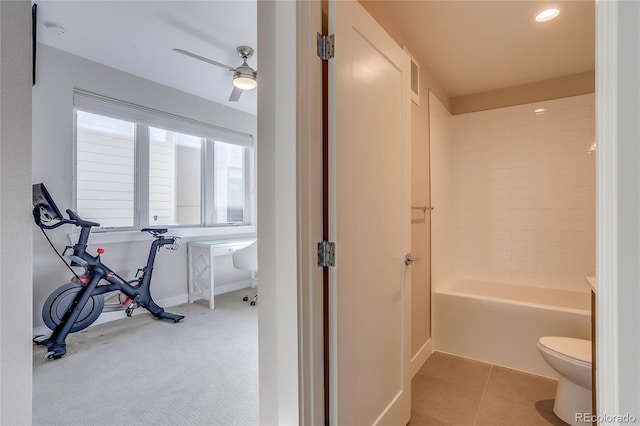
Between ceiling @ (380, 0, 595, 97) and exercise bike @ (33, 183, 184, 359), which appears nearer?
ceiling @ (380, 0, 595, 97)

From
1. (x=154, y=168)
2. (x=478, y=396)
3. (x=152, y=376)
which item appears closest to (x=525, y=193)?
(x=478, y=396)

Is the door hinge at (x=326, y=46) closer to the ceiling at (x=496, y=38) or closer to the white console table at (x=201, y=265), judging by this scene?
the ceiling at (x=496, y=38)

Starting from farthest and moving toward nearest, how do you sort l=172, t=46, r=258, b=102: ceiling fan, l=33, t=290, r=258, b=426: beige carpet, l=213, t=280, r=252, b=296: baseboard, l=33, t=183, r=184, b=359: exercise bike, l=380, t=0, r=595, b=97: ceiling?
l=213, t=280, r=252, b=296: baseboard
l=172, t=46, r=258, b=102: ceiling fan
l=33, t=183, r=184, b=359: exercise bike
l=380, t=0, r=595, b=97: ceiling
l=33, t=290, r=258, b=426: beige carpet

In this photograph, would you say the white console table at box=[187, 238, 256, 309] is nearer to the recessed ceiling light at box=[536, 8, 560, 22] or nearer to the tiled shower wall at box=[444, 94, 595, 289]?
the tiled shower wall at box=[444, 94, 595, 289]

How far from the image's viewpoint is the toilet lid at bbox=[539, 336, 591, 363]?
1.72 meters

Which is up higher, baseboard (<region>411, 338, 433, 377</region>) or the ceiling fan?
the ceiling fan

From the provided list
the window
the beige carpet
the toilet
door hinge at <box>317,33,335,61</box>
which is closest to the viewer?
door hinge at <box>317,33,335,61</box>

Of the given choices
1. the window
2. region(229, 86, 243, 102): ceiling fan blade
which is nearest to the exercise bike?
the window

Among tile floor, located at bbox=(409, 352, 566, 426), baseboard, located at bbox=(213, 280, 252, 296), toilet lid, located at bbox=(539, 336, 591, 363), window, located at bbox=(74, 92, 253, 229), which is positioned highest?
window, located at bbox=(74, 92, 253, 229)

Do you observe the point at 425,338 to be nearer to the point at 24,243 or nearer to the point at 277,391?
the point at 277,391

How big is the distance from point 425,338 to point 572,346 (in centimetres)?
103

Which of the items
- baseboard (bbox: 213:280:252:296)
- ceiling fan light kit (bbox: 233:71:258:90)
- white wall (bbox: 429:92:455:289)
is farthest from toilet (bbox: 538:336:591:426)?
baseboard (bbox: 213:280:252:296)

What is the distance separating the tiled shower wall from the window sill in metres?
2.90
